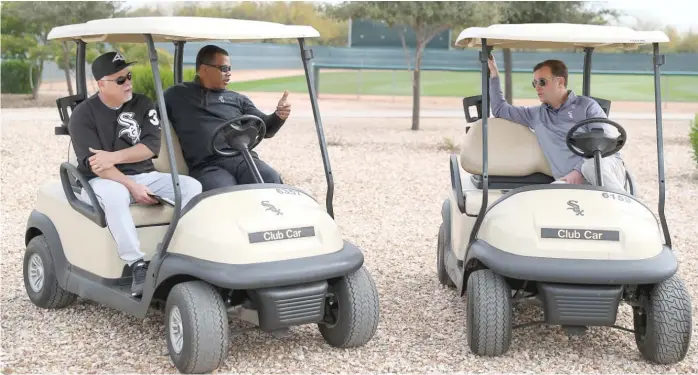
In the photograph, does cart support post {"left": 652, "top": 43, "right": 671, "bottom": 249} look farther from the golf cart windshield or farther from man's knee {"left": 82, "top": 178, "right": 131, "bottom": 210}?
man's knee {"left": 82, "top": 178, "right": 131, "bottom": 210}

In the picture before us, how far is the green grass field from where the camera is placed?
82.5ft

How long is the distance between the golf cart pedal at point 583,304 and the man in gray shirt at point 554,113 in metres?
0.92

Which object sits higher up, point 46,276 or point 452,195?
point 452,195

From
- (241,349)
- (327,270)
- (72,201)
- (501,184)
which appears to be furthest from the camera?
(501,184)

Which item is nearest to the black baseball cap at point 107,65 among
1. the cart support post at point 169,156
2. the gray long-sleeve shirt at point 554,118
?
the cart support post at point 169,156

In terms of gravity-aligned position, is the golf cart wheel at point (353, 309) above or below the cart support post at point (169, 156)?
below

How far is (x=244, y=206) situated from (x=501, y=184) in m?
1.59

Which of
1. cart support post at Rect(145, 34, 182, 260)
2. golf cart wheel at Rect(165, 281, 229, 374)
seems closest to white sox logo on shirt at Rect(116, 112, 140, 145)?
cart support post at Rect(145, 34, 182, 260)

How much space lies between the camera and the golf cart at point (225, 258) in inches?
154

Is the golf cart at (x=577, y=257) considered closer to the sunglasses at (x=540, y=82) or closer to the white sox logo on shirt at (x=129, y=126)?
the sunglasses at (x=540, y=82)

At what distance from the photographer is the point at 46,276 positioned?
16.1 ft

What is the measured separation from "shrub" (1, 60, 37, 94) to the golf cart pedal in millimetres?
18844

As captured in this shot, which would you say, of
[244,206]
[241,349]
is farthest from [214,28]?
[241,349]

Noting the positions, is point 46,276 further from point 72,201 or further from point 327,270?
point 327,270
